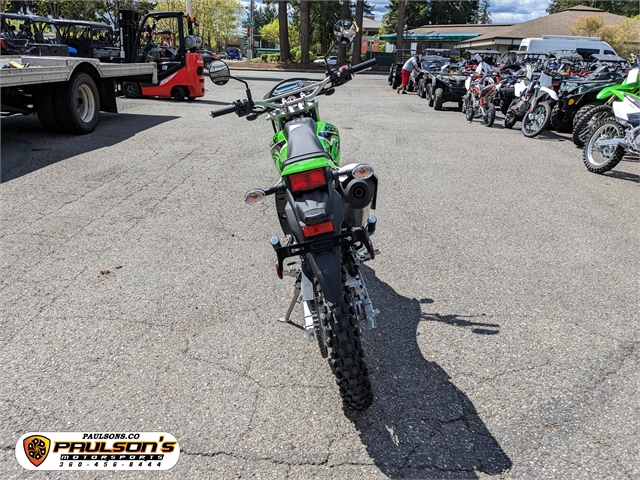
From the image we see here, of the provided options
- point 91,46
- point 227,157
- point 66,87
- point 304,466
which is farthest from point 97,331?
point 91,46

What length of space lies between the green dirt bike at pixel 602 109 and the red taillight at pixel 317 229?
23.4 ft

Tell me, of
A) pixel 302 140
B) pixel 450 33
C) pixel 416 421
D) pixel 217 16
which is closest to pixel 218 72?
pixel 302 140

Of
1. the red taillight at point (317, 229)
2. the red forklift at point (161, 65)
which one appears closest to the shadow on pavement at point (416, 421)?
the red taillight at point (317, 229)

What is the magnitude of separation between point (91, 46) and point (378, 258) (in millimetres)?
13622

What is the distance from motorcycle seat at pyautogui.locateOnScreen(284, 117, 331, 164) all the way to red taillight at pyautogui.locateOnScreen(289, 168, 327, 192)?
150 millimetres

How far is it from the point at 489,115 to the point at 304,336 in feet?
34.9

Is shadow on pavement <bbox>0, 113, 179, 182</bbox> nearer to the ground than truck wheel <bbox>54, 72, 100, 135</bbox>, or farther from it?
nearer to the ground

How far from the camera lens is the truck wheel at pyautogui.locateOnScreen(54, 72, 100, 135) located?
8789 mm

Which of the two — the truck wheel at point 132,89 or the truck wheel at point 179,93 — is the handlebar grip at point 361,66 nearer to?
the truck wheel at point 179,93

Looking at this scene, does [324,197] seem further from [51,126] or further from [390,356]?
[51,126]

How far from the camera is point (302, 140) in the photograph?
2.87 metres

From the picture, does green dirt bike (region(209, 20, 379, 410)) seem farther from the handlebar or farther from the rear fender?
the handlebar

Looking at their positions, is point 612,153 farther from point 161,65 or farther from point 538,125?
point 161,65

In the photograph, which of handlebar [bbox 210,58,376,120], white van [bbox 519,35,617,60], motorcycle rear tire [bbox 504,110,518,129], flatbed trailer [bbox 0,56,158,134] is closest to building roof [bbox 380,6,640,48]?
white van [bbox 519,35,617,60]
